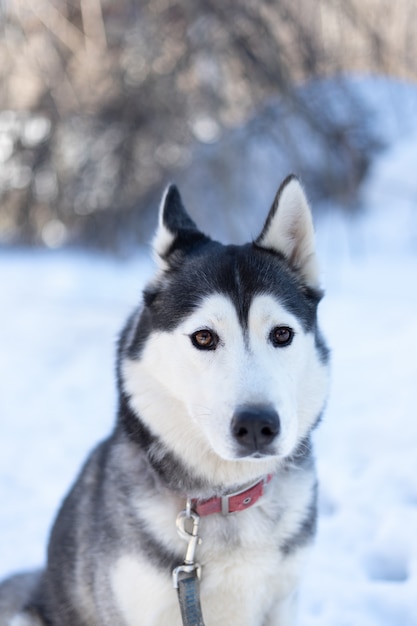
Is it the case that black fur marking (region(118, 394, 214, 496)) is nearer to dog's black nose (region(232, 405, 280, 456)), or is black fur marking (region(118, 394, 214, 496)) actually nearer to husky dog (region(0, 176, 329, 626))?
husky dog (region(0, 176, 329, 626))

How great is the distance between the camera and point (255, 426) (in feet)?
6.35

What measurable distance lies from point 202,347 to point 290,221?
579 mm

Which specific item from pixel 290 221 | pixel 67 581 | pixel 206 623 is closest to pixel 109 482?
pixel 67 581

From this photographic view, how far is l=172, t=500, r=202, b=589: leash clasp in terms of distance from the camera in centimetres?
214

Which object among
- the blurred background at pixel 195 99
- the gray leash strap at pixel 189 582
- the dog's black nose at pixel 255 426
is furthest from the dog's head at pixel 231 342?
the blurred background at pixel 195 99

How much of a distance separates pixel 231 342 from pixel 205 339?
9cm

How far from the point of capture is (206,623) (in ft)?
7.36

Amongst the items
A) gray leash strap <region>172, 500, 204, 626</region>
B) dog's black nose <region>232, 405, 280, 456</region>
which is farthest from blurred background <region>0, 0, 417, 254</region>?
dog's black nose <region>232, 405, 280, 456</region>

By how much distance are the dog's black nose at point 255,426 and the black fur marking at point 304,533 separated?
0.52m

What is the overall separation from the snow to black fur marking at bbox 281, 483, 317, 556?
0.56 meters

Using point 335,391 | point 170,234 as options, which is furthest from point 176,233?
point 335,391

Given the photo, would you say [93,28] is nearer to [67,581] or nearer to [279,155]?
[279,155]

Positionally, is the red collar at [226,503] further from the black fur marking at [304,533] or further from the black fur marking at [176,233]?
the black fur marking at [176,233]

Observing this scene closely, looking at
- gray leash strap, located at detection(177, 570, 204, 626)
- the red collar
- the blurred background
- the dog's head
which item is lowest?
gray leash strap, located at detection(177, 570, 204, 626)
